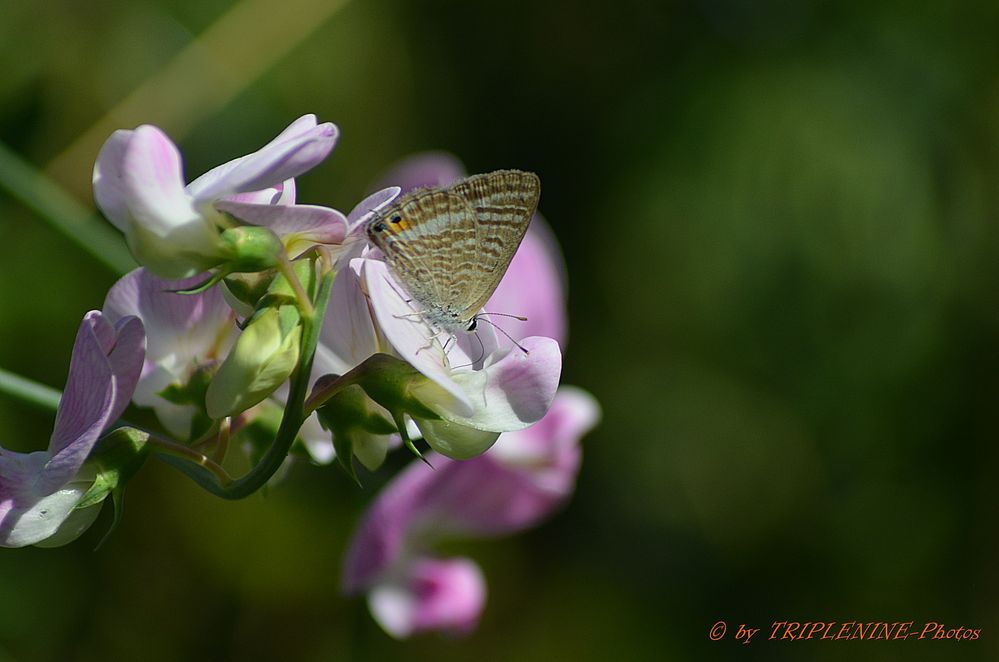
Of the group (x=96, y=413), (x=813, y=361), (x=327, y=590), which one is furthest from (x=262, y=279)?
(x=813, y=361)

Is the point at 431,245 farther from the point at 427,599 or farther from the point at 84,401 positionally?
the point at 427,599

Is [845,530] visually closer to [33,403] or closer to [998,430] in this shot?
[998,430]

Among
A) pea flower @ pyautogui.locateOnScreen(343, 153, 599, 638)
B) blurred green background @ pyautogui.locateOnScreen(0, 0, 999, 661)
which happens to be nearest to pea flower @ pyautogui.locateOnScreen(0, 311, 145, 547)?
pea flower @ pyautogui.locateOnScreen(343, 153, 599, 638)

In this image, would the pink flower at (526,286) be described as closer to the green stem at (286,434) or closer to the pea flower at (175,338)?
the pea flower at (175,338)

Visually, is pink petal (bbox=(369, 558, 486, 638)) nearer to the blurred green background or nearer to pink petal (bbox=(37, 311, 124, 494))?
the blurred green background

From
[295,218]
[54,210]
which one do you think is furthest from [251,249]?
[54,210]
